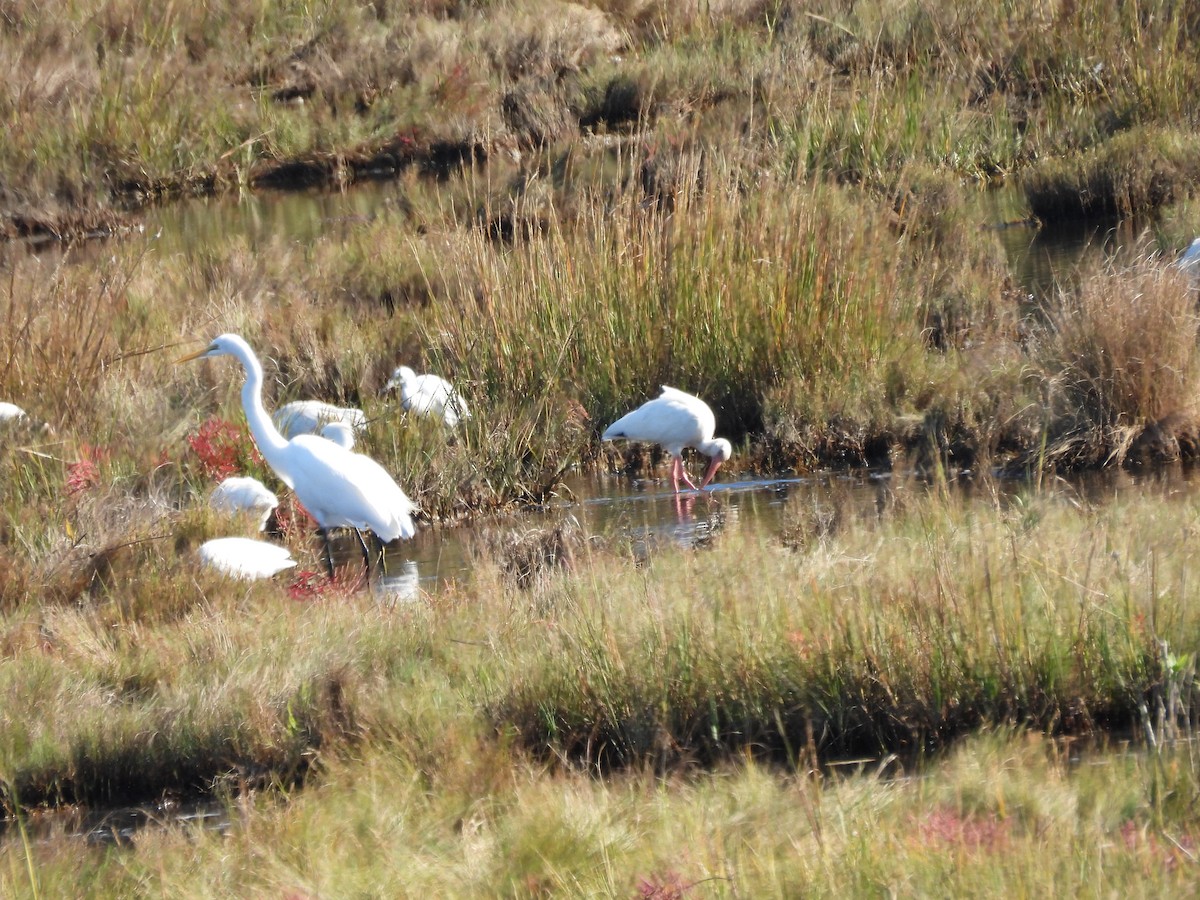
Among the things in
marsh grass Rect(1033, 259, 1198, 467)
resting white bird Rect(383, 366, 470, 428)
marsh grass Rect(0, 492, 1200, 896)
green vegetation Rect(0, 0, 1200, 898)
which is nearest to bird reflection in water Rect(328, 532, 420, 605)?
green vegetation Rect(0, 0, 1200, 898)

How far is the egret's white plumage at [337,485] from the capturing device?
23.7 feet

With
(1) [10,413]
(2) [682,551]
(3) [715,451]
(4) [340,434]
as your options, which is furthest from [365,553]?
(2) [682,551]

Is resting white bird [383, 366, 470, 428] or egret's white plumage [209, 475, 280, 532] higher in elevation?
resting white bird [383, 366, 470, 428]

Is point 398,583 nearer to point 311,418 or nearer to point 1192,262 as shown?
point 311,418

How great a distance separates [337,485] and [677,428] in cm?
201

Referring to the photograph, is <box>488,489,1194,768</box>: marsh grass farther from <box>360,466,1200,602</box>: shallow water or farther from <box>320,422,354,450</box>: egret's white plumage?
<box>320,422,354,450</box>: egret's white plumage

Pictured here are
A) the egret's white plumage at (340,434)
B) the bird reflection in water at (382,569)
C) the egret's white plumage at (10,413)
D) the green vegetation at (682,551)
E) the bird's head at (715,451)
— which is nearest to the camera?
the green vegetation at (682,551)

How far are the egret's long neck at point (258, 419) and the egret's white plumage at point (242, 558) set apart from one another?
0.71m

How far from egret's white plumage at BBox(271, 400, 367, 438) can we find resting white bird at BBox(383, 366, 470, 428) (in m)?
0.31

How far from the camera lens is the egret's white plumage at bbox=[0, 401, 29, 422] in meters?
8.20

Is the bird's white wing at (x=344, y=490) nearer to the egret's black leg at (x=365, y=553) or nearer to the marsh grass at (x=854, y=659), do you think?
the egret's black leg at (x=365, y=553)

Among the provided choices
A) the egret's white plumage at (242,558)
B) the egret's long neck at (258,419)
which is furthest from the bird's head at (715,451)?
the egret's white plumage at (242,558)

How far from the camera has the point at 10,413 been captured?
27.0ft

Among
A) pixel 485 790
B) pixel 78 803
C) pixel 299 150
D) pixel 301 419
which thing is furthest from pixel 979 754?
pixel 299 150
